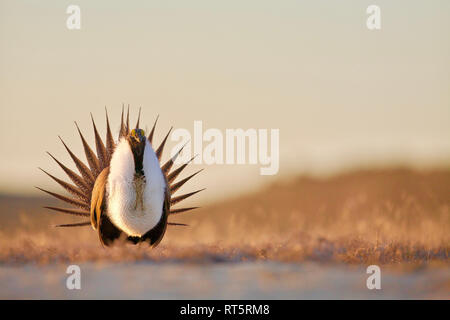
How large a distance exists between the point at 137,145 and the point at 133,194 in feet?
1.18

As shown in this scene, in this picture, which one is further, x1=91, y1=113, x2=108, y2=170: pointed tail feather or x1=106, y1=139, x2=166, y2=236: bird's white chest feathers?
x1=91, y1=113, x2=108, y2=170: pointed tail feather

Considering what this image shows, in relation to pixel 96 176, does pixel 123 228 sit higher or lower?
lower

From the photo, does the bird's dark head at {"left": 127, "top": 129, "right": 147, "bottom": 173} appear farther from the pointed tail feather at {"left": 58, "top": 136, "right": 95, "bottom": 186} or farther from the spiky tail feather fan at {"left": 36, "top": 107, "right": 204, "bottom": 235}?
the pointed tail feather at {"left": 58, "top": 136, "right": 95, "bottom": 186}

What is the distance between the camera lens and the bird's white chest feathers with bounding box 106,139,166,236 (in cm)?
481

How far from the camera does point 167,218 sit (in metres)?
4.98

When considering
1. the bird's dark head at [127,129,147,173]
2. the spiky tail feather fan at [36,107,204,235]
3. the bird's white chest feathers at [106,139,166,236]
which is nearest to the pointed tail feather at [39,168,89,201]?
the spiky tail feather fan at [36,107,204,235]

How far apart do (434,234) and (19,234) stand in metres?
3.18

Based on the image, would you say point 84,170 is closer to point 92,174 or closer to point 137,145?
point 92,174

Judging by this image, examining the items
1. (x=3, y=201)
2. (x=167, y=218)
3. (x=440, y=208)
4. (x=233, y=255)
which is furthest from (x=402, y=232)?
(x=3, y=201)

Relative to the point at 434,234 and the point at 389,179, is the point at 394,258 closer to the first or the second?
the point at 434,234

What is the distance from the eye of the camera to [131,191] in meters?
4.84

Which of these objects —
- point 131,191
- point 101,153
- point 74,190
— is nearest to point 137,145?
point 131,191

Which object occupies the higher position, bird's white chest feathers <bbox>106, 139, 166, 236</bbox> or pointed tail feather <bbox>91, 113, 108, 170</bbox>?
pointed tail feather <bbox>91, 113, 108, 170</bbox>

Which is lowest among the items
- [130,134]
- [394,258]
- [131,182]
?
[394,258]
